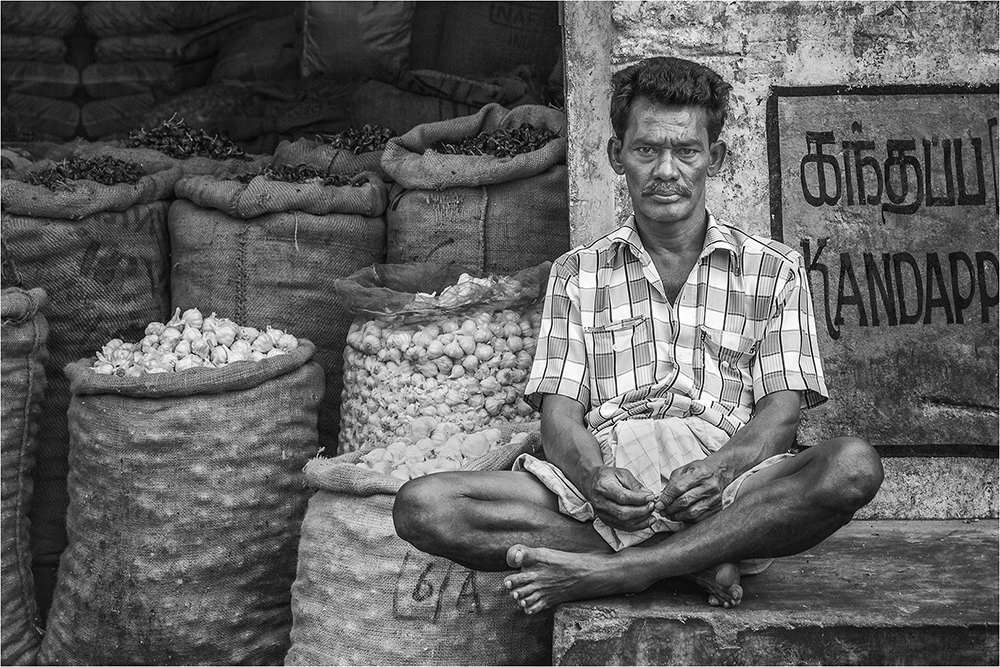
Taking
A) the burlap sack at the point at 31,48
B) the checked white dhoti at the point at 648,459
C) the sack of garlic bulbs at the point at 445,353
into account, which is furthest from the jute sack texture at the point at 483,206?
the burlap sack at the point at 31,48

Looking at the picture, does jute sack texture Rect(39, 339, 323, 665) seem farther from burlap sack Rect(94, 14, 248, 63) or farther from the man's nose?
burlap sack Rect(94, 14, 248, 63)

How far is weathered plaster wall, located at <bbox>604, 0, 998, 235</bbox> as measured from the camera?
11.8ft

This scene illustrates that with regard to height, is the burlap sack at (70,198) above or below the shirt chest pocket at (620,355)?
above

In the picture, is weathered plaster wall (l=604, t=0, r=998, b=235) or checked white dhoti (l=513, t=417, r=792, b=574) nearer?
checked white dhoti (l=513, t=417, r=792, b=574)

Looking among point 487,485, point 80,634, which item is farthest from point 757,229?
point 80,634

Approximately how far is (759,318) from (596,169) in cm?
95

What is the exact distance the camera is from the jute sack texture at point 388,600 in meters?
3.05

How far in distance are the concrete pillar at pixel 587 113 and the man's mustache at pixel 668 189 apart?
75 centimetres

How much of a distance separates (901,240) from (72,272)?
282 centimetres

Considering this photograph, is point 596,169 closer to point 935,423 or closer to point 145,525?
point 935,423

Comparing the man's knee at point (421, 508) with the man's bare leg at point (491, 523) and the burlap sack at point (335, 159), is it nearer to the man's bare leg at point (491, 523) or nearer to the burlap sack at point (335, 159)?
the man's bare leg at point (491, 523)

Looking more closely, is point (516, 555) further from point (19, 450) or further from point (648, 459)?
point (19, 450)

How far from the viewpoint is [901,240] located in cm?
363

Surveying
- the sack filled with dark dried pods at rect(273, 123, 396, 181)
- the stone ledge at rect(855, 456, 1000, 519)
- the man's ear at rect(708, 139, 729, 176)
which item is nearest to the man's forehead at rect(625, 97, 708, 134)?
the man's ear at rect(708, 139, 729, 176)
